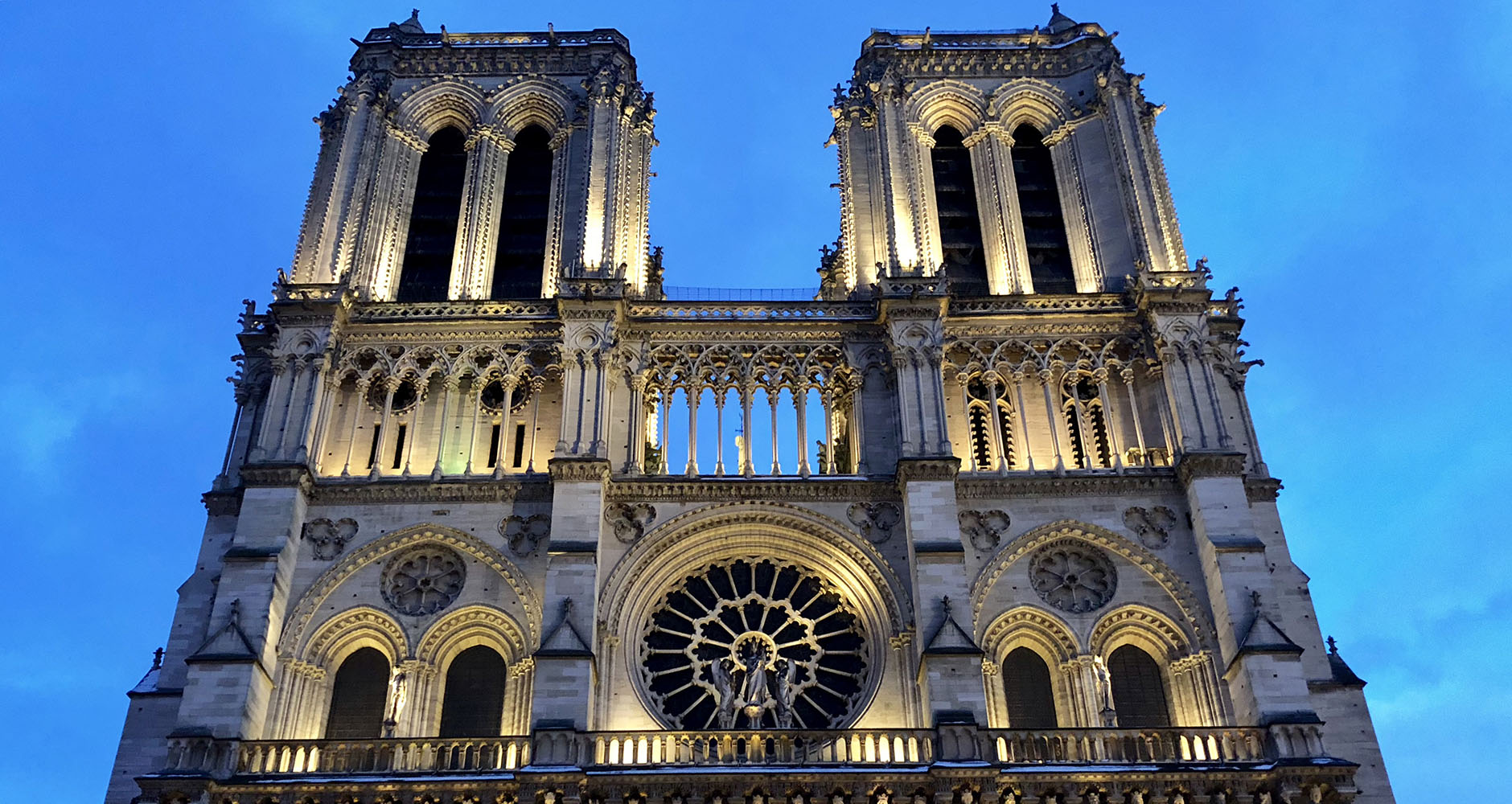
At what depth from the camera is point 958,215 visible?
35938 millimetres

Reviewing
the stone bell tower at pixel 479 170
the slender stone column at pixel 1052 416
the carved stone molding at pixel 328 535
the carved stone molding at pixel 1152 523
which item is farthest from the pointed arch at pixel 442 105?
the carved stone molding at pixel 1152 523

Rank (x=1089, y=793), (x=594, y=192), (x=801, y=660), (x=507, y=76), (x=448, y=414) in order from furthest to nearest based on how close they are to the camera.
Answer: (x=507, y=76)
(x=594, y=192)
(x=448, y=414)
(x=801, y=660)
(x=1089, y=793)

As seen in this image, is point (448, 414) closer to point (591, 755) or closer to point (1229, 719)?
point (591, 755)

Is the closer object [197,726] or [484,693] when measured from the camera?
[197,726]

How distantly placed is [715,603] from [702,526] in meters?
1.67

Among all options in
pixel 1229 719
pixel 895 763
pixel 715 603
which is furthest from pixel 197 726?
pixel 1229 719

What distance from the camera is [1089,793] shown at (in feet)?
77.5

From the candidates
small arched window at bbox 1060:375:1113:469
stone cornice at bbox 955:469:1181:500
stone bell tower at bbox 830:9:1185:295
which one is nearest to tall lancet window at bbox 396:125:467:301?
stone bell tower at bbox 830:9:1185:295

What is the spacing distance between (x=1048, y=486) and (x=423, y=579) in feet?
44.3

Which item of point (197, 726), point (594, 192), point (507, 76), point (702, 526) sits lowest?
point (197, 726)

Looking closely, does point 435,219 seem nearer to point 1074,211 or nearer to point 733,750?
point 1074,211

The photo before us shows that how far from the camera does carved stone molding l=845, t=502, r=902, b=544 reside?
28609 millimetres

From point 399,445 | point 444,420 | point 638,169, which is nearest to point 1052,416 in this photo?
point 638,169

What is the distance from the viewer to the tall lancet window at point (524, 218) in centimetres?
3469
